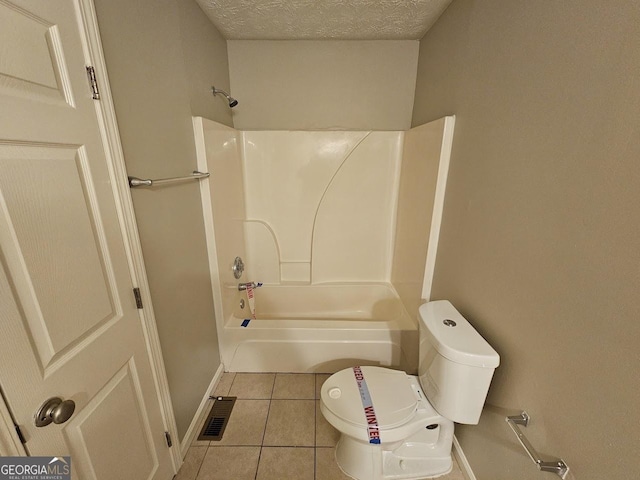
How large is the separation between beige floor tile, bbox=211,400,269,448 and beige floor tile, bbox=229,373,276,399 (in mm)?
52

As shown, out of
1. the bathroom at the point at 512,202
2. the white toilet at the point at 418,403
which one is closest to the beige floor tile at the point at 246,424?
the bathroom at the point at 512,202

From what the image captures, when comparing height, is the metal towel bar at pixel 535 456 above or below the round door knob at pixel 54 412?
below

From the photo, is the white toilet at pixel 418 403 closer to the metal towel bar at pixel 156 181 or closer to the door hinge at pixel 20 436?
the door hinge at pixel 20 436

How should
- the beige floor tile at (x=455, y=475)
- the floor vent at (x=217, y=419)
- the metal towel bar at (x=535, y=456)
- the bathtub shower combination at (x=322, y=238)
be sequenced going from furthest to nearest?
the bathtub shower combination at (x=322, y=238)
the floor vent at (x=217, y=419)
the beige floor tile at (x=455, y=475)
the metal towel bar at (x=535, y=456)

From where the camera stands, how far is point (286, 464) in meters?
1.37

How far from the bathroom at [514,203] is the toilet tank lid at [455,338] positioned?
2.9 inches

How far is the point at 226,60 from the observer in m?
2.01

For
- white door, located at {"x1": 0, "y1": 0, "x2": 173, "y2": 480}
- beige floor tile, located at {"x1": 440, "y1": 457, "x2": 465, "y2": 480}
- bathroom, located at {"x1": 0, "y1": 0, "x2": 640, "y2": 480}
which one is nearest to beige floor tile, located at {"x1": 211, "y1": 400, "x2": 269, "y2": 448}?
bathroom, located at {"x1": 0, "y1": 0, "x2": 640, "y2": 480}

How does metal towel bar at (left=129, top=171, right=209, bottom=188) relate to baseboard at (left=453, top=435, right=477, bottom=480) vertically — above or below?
above

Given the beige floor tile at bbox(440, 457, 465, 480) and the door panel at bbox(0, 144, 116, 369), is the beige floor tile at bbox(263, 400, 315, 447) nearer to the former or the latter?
the beige floor tile at bbox(440, 457, 465, 480)

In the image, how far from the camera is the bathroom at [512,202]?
0.65m

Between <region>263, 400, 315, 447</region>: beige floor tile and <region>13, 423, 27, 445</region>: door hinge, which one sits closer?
<region>13, 423, 27, 445</region>: door hinge

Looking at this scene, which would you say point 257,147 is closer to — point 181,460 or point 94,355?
point 94,355

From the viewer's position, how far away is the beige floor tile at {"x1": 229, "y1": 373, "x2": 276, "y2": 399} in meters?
1.78
